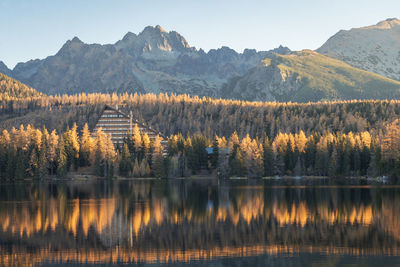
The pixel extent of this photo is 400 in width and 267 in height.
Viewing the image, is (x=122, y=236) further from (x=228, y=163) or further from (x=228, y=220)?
(x=228, y=163)

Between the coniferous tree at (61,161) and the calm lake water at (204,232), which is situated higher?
the coniferous tree at (61,161)

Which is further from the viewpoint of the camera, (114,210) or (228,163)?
(228,163)

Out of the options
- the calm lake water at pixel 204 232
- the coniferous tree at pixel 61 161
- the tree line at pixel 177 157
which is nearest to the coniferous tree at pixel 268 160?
the tree line at pixel 177 157

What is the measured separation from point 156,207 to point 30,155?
105997mm

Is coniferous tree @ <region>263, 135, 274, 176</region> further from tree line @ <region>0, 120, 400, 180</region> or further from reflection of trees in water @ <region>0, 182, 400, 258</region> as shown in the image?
reflection of trees in water @ <region>0, 182, 400, 258</region>

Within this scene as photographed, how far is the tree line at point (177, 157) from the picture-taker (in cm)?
17412

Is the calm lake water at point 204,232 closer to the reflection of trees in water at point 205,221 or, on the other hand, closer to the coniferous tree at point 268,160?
the reflection of trees in water at point 205,221

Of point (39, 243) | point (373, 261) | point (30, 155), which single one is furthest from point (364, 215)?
point (30, 155)

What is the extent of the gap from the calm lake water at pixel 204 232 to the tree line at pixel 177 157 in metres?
82.7

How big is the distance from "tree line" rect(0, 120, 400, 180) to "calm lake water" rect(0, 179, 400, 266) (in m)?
82.7

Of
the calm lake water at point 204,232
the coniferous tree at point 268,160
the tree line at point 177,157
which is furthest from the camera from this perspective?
the coniferous tree at point 268,160

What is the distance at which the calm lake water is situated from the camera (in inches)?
1861

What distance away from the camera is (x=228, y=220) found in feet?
226

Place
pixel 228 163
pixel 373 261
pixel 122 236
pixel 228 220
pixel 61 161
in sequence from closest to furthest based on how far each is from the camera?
1. pixel 373 261
2. pixel 122 236
3. pixel 228 220
4. pixel 61 161
5. pixel 228 163
